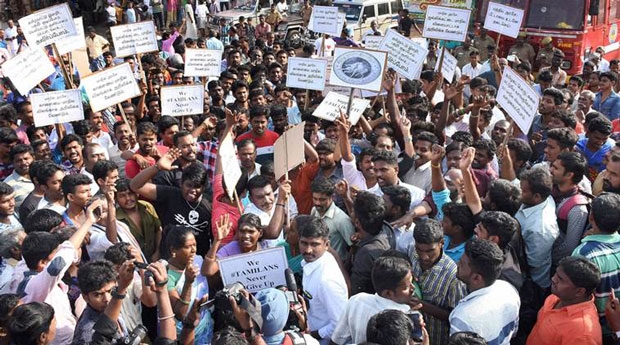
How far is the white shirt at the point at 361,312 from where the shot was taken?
11.0 feet

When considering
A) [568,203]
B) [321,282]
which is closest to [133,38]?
[321,282]

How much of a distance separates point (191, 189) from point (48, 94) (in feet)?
7.49

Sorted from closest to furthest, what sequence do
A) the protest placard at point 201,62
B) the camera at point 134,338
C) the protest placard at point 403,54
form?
the camera at point 134,338, the protest placard at point 403,54, the protest placard at point 201,62

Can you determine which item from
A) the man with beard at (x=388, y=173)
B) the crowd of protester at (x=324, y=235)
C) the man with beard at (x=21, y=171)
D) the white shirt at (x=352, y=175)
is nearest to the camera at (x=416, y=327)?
the crowd of protester at (x=324, y=235)

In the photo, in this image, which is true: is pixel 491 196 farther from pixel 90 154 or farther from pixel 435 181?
pixel 90 154

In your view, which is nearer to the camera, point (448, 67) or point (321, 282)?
point (321, 282)

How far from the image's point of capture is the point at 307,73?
750cm

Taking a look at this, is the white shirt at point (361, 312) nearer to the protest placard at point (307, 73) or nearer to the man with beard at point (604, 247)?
the man with beard at point (604, 247)

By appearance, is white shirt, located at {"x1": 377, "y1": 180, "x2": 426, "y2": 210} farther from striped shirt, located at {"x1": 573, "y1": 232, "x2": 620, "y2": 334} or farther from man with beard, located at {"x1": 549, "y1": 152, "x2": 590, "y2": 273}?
striped shirt, located at {"x1": 573, "y1": 232, "x2": 620, "y2": 334}

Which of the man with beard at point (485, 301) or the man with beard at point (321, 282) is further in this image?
the man with beard at point (321, 282)

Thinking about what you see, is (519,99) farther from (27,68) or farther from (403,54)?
(27,68)

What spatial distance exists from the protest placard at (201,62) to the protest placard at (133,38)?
805mm

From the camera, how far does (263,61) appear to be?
11664 millimetres

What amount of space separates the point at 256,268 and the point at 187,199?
1.55m
